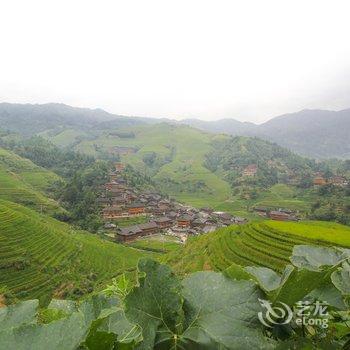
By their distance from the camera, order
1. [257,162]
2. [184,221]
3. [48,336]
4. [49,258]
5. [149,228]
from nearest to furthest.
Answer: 1. [48,336]
2. [49,258]
3. [149,228]
4. [184,221]
5. [257,162]

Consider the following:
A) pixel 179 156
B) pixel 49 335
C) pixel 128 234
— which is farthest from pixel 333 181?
pixel 49 335

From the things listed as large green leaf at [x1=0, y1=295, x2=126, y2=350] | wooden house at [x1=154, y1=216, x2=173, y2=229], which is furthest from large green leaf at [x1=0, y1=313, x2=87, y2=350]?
wooden house at [x1=154, y1=216, x2=173, y2=229]

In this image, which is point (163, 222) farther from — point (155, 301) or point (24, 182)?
point (155, 301)

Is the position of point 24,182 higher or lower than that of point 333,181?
higher

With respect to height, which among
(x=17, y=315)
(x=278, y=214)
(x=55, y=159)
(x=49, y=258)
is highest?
(x=17, y=315)

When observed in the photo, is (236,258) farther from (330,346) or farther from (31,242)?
(330,346)

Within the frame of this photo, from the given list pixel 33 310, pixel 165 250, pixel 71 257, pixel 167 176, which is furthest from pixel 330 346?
pixel 167 176
